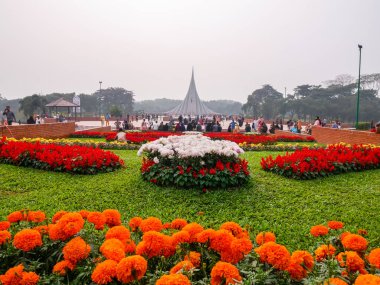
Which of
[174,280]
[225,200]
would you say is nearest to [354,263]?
[174,280]

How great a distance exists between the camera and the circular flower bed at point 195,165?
5.40m

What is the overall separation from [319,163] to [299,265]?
5.07 metres

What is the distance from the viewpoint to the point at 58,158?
21.7ft

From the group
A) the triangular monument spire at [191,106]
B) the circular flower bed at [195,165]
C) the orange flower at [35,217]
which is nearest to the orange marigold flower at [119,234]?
the orange flower at [35,217]

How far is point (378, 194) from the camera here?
216 inches

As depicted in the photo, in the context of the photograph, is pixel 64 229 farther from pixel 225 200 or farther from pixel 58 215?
pixel 225 200

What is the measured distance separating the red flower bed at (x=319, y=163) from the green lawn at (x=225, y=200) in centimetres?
20

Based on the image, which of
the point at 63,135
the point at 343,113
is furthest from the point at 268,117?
the point at 63,135

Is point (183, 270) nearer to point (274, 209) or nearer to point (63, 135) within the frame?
point (274, 209)

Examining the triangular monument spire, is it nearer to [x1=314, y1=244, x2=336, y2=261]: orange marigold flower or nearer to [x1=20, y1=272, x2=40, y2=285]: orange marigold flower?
[x1=314, y1=244, x2=336, y2=261]: orange marigold flower

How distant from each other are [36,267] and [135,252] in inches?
23.0

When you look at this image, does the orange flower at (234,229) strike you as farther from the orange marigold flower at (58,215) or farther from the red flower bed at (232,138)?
the red flower bed at (232,138)

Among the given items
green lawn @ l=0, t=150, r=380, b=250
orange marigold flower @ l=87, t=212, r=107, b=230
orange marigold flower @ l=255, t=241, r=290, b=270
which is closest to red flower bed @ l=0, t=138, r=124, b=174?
green lawn @ l=0, t=150, r=380, b=250

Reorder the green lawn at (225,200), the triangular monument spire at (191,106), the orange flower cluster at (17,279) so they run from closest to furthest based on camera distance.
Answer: the orange flower cluster at (17,279)
the green lawn at (225,200)
the triangular monument spire at (191,106)
